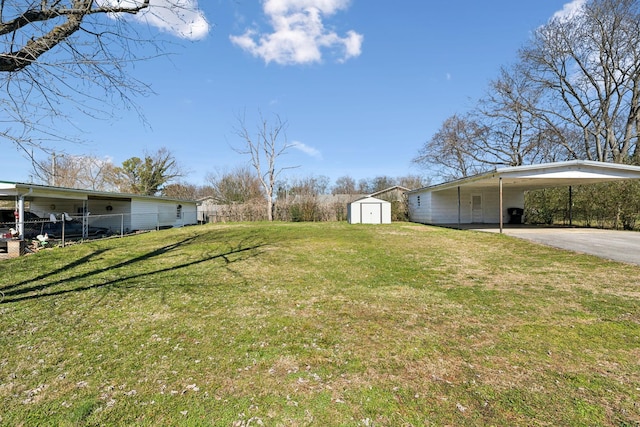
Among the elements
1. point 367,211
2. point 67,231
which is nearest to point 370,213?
point 367,211

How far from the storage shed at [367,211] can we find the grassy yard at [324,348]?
13517 millimetres

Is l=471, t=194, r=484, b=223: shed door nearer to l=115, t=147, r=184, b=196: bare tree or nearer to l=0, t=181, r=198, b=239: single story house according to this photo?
l=0, t=181, r=198, b=239: single story house

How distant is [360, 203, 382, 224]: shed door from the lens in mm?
19562

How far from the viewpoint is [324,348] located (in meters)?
2.91

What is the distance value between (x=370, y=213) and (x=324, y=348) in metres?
17.1

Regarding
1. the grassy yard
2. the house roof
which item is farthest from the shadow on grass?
the house roof

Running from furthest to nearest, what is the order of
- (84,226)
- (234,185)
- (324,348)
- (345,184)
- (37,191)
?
(345,184), (234,185), (84,226), (37,191), (324,348)

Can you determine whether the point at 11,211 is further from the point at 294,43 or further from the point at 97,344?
the point at 97,344

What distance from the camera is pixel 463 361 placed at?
263cm

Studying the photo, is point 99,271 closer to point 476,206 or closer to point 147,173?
point 476,206

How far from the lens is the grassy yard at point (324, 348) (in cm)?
202

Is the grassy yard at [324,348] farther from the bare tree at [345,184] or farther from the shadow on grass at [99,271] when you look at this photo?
the bare tree at [345,184]

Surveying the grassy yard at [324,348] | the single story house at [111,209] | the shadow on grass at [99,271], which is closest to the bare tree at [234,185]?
the single story house at [111,209]

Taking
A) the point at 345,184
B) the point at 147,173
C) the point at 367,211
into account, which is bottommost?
the point at 367,211
